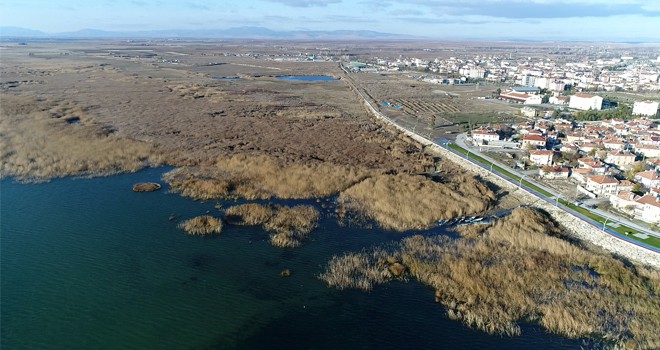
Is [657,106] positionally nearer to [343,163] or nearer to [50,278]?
[343,163]

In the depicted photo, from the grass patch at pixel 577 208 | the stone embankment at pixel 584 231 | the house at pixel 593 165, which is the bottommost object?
the stone embankment at pixel 584 231

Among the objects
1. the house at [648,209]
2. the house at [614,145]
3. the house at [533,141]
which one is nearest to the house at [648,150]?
the house at [614,145]

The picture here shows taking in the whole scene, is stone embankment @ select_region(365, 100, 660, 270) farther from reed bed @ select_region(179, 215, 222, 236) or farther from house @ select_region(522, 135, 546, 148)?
reed bed @ select_region(179, 215, 222, 236)

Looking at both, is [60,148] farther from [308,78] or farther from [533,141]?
[308,78]

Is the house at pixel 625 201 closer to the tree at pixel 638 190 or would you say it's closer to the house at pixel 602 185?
the house at pixel 602 185

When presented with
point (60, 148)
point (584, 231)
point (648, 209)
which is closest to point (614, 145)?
point (648, 209)

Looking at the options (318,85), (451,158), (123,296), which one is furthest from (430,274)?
(318,85)
